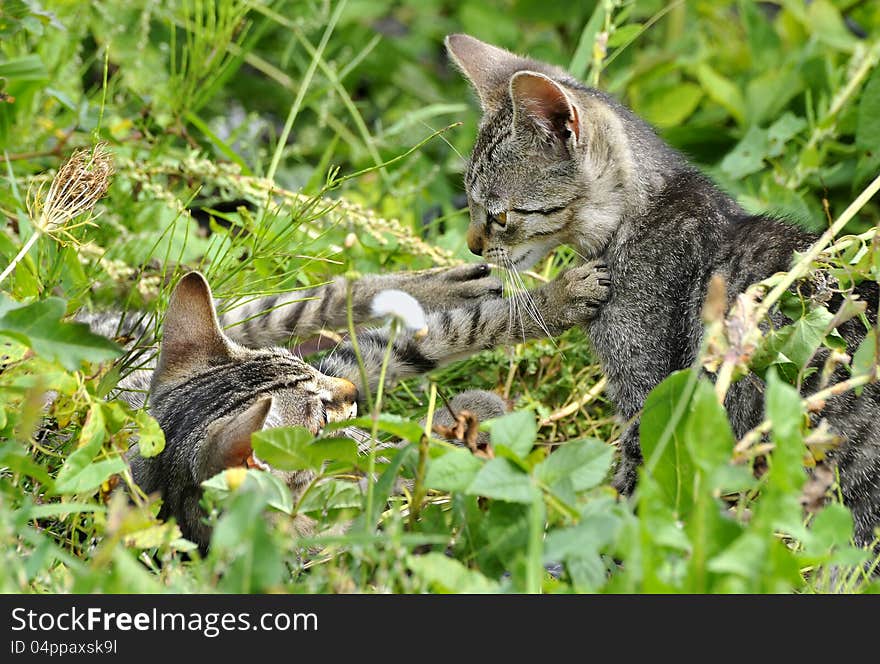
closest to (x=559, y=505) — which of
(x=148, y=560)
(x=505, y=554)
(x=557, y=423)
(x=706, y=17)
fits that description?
(x=505, y=554)

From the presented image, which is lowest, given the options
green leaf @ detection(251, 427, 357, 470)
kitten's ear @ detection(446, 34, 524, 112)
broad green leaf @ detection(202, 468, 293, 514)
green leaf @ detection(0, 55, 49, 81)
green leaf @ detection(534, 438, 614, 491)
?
broad green leaf @ detection(202, 468, 293, 514)

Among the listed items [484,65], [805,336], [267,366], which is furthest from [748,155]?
[267,366]

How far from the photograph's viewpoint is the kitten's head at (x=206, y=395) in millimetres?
2174

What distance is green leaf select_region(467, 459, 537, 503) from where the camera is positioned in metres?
1.69

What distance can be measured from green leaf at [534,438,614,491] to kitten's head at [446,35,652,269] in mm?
1042

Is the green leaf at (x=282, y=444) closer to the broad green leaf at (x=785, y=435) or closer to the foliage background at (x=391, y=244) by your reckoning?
the foliage background at (x=391, y=244)

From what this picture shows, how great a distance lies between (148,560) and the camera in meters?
1.94

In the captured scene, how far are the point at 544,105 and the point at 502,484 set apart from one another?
1.21 m

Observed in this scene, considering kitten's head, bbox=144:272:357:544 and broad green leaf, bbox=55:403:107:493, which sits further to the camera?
kitten's head, bbox=144:272:357:544

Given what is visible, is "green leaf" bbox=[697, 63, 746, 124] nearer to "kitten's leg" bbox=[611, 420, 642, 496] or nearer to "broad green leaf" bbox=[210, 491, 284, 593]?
"kitten's leg" bbox=[611, 420, 642, 496]

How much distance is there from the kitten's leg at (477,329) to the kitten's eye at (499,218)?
206mm

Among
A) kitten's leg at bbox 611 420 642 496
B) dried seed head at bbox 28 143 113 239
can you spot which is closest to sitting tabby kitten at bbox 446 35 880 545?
kitten's leg at bbox 611 420 642 496

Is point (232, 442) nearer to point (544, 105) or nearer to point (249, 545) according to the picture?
point (249, 545)
